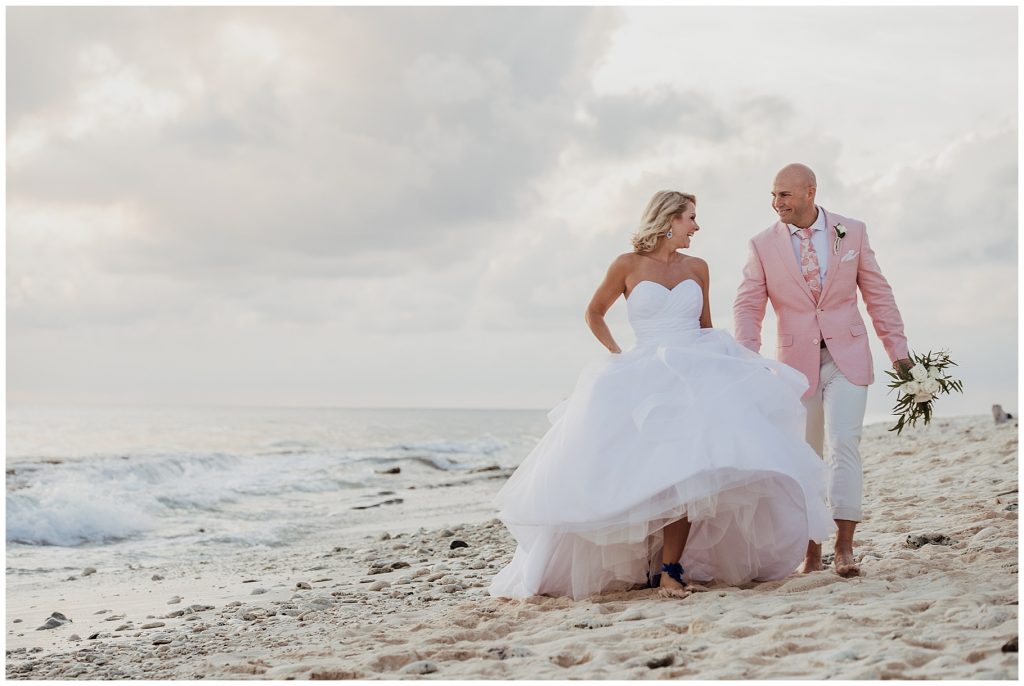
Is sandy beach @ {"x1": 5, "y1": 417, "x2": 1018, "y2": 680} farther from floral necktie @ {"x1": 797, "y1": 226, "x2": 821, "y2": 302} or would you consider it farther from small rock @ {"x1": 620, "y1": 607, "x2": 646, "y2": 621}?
floral necktie @ {"x1": 797, "y1": 226, "x2": 821, "y2": 302}

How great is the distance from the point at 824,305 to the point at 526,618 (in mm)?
2491

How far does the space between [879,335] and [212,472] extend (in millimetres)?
17488

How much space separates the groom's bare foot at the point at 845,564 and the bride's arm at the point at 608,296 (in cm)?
169

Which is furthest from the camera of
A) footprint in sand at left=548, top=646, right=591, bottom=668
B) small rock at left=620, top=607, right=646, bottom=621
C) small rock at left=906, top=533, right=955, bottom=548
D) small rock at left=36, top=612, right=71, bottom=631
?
small rock at left=36, top=612, right=71, bottom=631

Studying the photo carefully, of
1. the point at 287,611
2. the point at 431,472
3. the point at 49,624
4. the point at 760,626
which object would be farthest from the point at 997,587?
the point at 431,472

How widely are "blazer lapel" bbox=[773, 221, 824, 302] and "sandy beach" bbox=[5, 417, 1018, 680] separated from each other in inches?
65.1

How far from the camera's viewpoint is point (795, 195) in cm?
568

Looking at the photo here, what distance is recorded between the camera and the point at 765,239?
583 cm

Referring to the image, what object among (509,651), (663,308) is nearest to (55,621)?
(509,651)

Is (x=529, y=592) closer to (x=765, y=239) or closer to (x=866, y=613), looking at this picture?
(x=866, y=613)

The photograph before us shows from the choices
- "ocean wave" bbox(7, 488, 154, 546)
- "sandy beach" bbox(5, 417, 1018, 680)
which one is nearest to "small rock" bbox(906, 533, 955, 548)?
"sandy beach" bbox(5, 417, 1018, 680)

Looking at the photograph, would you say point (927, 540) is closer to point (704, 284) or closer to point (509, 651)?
point (704, 284)

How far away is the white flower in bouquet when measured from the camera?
555cm

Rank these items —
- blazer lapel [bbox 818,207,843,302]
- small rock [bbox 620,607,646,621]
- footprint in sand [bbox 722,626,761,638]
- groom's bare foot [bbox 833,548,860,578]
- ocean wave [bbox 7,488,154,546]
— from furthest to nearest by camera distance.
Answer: ocean wave [bbox 7,488,154,546]
blazer lapel [bbox 818,207,843,302]
groom's bare foot [bbox 833,548,860,578]
small rock [bbox 620,607,646,621]
footprint in sand [bbox 722,626,761,638]
